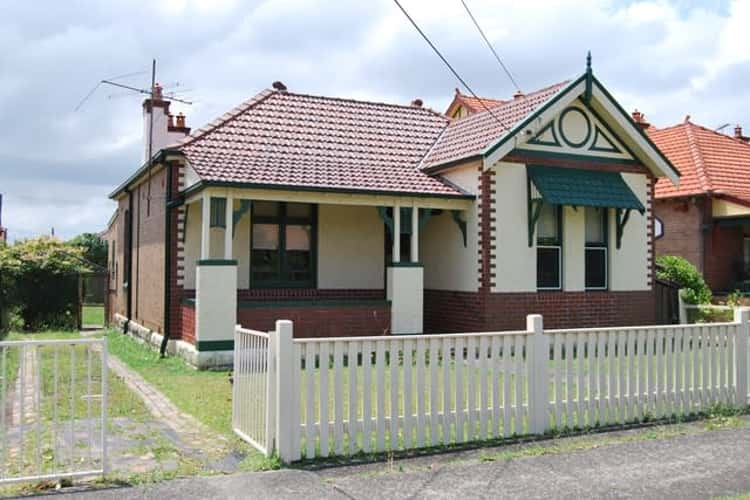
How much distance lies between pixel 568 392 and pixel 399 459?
2162 millimetres

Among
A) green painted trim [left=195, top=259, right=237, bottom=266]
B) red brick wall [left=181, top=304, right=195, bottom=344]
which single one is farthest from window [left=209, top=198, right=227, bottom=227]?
red brick wall [left=181, top=304, right=195, bottom=344]

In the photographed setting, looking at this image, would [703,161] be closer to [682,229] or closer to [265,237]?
[682,229]

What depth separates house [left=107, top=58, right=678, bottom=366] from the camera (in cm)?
1423

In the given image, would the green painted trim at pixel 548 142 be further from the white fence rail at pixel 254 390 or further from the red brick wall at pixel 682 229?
the white fence rail at pixel 254 390

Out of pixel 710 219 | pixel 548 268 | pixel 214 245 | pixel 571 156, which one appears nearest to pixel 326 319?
pixel 214 245

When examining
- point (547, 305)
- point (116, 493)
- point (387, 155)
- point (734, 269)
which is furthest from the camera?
point (734, 269)

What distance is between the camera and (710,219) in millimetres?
21828

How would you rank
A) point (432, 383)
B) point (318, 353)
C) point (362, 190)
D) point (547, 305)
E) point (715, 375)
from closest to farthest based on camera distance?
point (318, 353), point (432, 383), point (715, 375), point (362, 190), point (547, 305)

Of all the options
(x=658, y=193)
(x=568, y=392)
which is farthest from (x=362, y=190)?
(x=658, y=193)

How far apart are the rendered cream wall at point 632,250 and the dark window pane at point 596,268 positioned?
15 cm

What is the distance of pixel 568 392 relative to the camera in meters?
7.81

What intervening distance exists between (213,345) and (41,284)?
8635 mm

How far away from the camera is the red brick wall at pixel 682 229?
21.9 meters

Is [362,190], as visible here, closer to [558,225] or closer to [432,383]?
[558,225]
